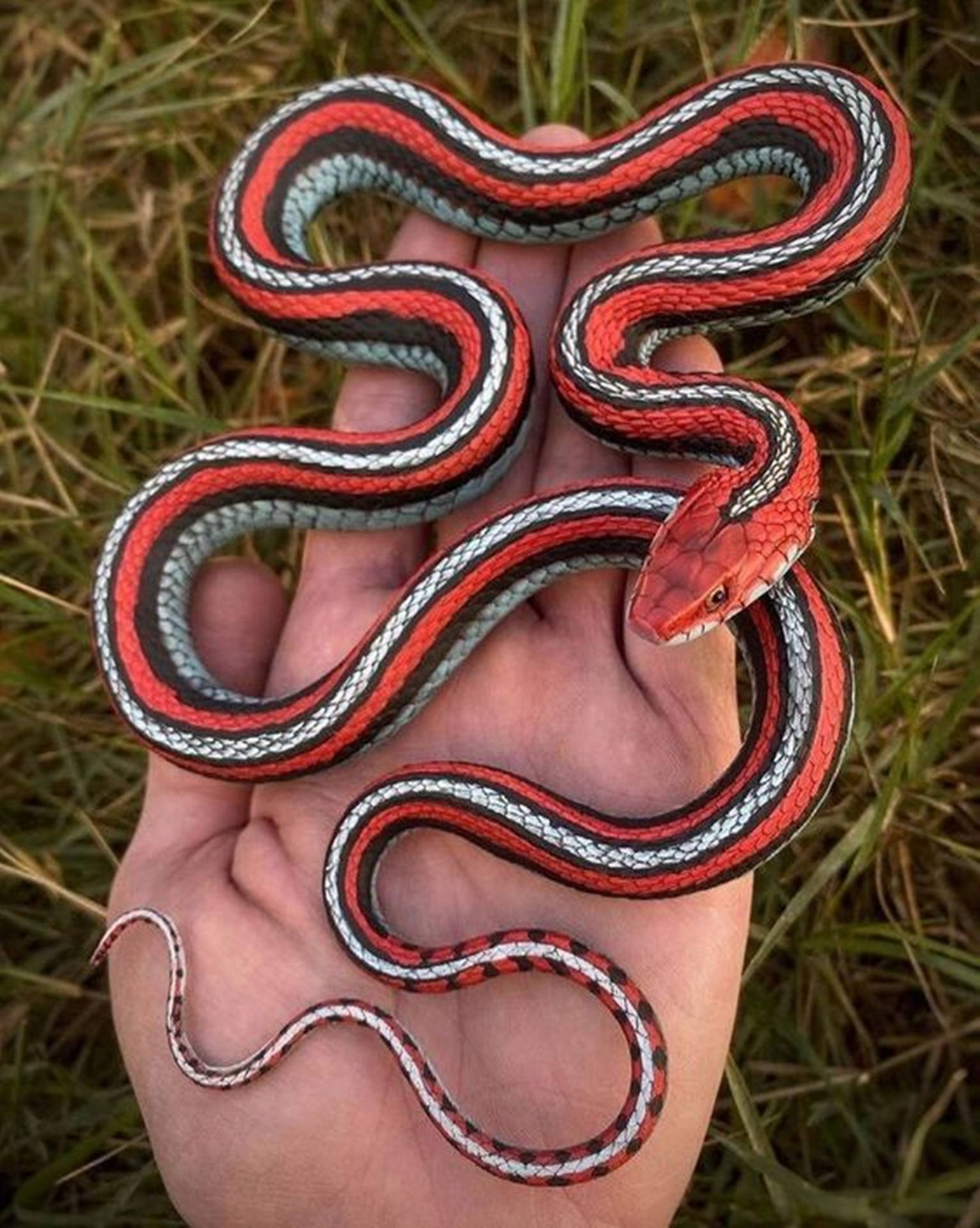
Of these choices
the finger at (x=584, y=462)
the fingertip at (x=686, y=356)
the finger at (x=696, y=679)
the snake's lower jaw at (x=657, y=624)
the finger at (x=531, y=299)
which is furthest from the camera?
the finger at (x=531, y=299)

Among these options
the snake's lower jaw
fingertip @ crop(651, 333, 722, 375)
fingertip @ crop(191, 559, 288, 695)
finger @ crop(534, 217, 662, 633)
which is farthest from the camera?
fingertip @ crop(191, 559, 288, 695)

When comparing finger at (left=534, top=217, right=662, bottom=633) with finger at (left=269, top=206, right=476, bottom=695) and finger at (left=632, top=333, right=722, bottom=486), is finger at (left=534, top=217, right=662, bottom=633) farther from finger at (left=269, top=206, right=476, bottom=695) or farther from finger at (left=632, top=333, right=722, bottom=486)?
finger at (left=269, top=206, right=476, bottom=695)

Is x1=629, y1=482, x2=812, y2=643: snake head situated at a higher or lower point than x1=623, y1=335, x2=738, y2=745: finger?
higher

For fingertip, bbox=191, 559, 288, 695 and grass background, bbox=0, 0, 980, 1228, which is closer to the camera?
grass background, bbox=0, 0, 980, 1228

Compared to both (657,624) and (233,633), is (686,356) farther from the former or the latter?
(233,633)

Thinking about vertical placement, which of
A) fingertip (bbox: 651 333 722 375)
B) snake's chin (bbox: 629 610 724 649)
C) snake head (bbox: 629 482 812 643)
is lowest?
snake's chin (bbox: 629 610 724 649)

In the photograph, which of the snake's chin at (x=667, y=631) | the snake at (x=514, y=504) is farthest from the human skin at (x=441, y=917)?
the snake's chin at (x=667, y=631)

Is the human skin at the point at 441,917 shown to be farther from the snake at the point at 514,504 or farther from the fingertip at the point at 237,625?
the snake at the point at 514,504

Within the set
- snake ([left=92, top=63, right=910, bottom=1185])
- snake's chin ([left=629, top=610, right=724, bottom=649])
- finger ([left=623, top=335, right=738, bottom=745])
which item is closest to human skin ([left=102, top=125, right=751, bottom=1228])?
finger ([left=623, top=335, right=738, bottom=745])
